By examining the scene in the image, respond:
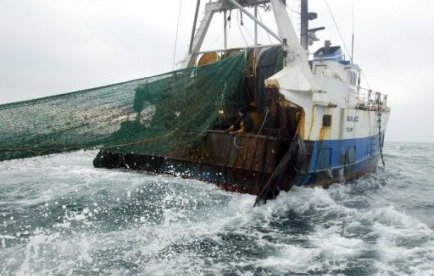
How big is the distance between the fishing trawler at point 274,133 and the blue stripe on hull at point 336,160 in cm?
3

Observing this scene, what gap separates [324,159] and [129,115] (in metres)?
5.09

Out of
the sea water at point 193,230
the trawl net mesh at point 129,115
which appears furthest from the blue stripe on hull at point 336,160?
the trawl net mesh at point 129,115

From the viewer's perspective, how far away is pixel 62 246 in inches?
220

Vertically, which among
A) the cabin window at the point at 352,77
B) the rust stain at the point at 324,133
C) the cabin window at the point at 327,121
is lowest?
the rust stain at the point at 324,133

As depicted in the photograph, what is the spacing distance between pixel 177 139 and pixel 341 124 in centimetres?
462

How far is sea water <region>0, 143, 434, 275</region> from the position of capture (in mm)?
5195

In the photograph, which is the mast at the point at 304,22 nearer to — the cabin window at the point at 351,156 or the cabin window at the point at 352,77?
the cabin window at the point at 352,77

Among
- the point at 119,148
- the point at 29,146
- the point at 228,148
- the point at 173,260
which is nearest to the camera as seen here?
the point at 173,260

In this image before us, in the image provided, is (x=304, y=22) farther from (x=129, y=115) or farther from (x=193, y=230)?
(x=193, y=230)

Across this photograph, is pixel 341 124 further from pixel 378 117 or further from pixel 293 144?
pixel 378 117

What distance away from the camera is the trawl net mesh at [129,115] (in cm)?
656

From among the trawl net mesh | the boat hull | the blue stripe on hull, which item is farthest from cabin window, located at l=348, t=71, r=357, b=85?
the trawl net mesh

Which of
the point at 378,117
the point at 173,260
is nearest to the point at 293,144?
the point at 173,260

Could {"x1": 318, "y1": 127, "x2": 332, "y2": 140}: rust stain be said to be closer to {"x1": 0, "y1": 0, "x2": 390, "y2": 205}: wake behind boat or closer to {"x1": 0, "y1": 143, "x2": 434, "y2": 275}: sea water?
{"x1": 0, "y1": 0, "x2": 390, "y2": 205}: wake behind boat
